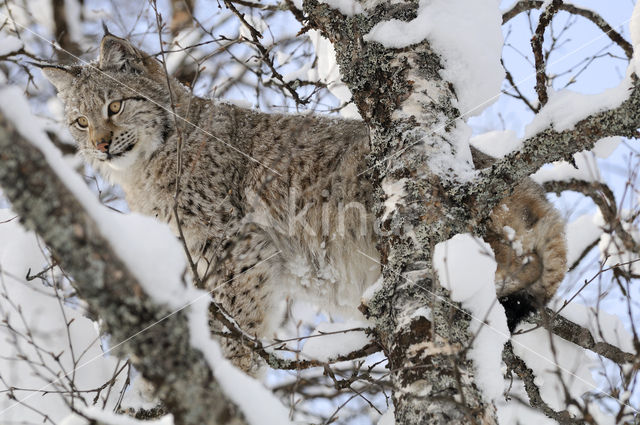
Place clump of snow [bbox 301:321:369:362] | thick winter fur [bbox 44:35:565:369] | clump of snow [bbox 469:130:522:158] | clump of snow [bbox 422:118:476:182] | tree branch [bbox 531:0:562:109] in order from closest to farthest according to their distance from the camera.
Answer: clump of snow [bbox 422:118:476:182] < clump of snow [bbox 301:321:369:362] < tree branch [bbox 531:0:562:109] < thick winter fur [bbox 44:35:565:369] < clump of snow [bbox 469:130:522:158]

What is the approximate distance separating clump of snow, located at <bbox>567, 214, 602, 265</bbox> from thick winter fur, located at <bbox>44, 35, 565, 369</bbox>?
158 centimetres

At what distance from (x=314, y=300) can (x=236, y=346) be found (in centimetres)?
72

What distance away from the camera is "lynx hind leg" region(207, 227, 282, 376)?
12.6ft

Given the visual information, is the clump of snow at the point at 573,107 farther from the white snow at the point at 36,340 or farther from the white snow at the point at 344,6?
the white snow at the point at 36,340

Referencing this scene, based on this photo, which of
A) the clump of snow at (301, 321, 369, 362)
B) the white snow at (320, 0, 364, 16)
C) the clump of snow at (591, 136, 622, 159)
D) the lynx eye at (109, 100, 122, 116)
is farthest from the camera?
the lynx eye at (109, 100, 122, 116)

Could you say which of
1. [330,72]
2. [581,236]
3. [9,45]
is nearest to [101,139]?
[9,45]

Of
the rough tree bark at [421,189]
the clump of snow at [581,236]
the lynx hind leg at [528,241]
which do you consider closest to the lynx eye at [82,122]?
the rough tree bark at [421,189]

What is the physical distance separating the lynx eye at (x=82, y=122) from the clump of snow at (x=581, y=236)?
4.05 meters

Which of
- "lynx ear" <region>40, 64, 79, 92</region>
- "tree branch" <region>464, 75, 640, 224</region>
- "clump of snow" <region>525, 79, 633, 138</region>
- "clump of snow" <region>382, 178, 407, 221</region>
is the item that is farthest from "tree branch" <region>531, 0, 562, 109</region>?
"lynx ear" <region>40, 64, 79, 92</region>

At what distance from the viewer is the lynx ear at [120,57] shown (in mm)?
4672

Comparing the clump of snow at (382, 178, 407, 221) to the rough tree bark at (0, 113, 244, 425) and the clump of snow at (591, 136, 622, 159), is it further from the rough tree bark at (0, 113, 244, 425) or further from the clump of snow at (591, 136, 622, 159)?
the clump of snow at (591, 136, 622, 159)

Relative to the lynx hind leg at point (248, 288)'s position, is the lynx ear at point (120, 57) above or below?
above

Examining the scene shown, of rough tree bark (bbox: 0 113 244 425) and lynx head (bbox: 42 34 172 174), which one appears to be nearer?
rough tree bark (bbox: 0 113 244 425)

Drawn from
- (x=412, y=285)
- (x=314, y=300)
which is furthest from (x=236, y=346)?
(x=412, y=285)
